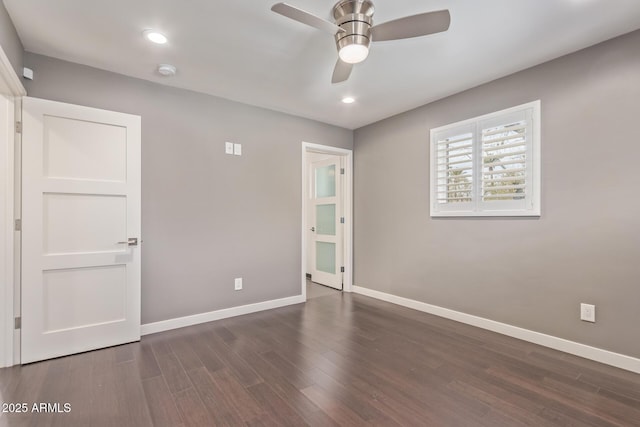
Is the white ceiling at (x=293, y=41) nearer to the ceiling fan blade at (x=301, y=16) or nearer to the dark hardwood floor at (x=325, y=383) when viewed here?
the ceiling fan blade at (x=301, y=16)

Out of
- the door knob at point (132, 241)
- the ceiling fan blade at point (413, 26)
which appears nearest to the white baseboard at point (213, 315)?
the door knob at point (132, 241)

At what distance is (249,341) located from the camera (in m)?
2.84

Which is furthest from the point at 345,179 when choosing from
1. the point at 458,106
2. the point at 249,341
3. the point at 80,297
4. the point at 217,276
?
the point at 80,297

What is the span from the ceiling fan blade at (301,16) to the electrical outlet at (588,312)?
287cm

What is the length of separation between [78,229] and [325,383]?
2392 millimetres

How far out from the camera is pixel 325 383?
7.02 feet

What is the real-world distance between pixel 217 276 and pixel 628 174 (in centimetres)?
382

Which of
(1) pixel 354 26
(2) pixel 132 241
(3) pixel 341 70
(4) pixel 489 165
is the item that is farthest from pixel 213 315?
(4) pixel 489 165

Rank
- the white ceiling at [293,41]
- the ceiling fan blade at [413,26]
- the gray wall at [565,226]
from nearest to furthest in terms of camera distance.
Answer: the ceiling fan blade at [413,26] < the white ceiling at [293,41] < the gray wall at [565,226]

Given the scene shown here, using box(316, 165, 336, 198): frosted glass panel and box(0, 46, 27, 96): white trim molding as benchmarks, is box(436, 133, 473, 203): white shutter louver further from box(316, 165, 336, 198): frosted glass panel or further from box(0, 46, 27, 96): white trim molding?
box(0, 46, 27, 96): white trim molding

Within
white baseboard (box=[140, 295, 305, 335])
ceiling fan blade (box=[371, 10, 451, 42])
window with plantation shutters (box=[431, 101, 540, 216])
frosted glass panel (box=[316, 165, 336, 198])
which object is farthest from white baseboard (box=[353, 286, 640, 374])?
ceiling fan blade (box=[371, 10, 451, 42])

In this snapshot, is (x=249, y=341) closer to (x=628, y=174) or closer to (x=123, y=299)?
(x=123, y=299)

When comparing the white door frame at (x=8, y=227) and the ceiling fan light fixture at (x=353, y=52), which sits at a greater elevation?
the ceiling fan light fixture at (x=353, y=52)

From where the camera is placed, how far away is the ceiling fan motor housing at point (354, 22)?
6.22 ft
